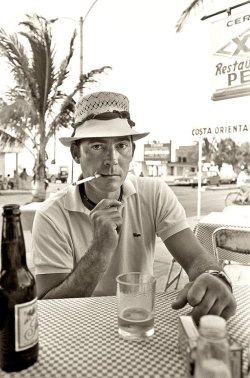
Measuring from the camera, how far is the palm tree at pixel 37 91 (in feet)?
23.9

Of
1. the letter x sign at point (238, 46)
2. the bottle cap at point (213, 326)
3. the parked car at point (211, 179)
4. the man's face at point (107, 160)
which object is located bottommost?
the parked car at point (211, 179)

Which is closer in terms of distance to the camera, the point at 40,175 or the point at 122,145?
the point at 122,145

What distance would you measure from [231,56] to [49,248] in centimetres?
654

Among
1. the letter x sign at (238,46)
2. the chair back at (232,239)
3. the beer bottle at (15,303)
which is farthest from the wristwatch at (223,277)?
the letter x sign at (238,46)

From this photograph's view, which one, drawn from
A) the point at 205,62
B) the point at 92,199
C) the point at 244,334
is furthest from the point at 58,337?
the point at 205,62

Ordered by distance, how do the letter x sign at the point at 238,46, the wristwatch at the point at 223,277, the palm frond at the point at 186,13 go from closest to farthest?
the wristwatch at the point at 223,277
the letter x sign at the point at 238,46
the palm frond at the point at 186,13

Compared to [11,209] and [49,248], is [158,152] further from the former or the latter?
[11,209]

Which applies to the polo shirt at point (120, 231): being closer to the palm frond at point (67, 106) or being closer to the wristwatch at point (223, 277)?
the wristwatch at point (223, 277)

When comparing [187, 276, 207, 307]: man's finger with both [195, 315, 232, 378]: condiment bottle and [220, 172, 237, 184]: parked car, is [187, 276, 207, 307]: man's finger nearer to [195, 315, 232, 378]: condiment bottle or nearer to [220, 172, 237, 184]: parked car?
[195, 315, 232, 378]: condiment bottle

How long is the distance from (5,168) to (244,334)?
3113 cm

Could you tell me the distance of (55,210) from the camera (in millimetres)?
1724

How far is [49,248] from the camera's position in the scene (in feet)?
5.21

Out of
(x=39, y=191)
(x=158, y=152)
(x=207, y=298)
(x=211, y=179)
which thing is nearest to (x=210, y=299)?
(x=207, y=298)

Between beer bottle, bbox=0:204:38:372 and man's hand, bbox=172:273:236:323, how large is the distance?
0.48 metres
